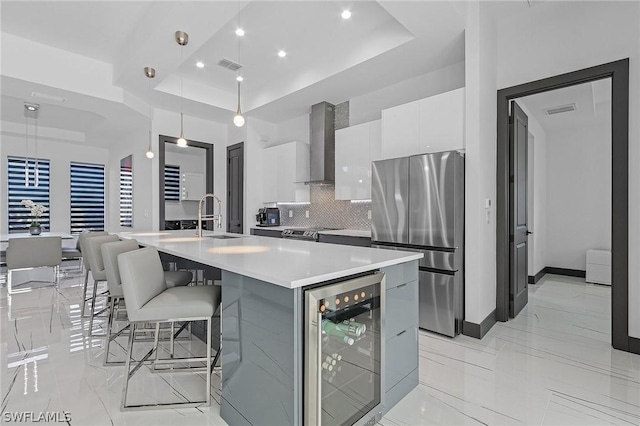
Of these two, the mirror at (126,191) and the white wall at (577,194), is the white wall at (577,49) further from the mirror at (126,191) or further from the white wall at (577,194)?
the mirror at (126,191)

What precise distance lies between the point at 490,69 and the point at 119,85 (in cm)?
470

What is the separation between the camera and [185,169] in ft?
28.4

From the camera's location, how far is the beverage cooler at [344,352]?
56.4 inches

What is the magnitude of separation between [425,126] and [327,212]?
2.30m

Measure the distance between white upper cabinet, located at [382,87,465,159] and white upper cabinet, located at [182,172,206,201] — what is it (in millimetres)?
6021

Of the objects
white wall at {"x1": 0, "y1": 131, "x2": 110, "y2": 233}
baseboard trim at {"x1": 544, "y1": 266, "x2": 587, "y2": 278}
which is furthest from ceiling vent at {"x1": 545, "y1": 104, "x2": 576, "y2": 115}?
white wall at {"x1": 0, "y1": 131, "x2": 110, "y2": 233}

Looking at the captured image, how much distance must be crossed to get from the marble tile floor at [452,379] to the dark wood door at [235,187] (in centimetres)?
301

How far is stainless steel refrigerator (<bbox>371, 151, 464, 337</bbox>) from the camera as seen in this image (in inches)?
118

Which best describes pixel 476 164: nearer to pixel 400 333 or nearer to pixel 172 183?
pixel 400 333

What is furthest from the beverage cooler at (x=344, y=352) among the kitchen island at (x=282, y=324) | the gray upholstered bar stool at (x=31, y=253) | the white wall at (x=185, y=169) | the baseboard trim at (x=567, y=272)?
the white wall at (x=185, y=169)

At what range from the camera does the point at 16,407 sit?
6.34 feet

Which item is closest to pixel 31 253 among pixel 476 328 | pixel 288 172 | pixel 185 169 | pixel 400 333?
pixel 288 172

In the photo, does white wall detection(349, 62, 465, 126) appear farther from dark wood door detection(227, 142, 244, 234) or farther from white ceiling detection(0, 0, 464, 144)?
dark wood door detection(227, 142, 244, 234)

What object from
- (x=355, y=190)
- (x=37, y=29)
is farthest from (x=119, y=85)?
(x=355, y=190)
